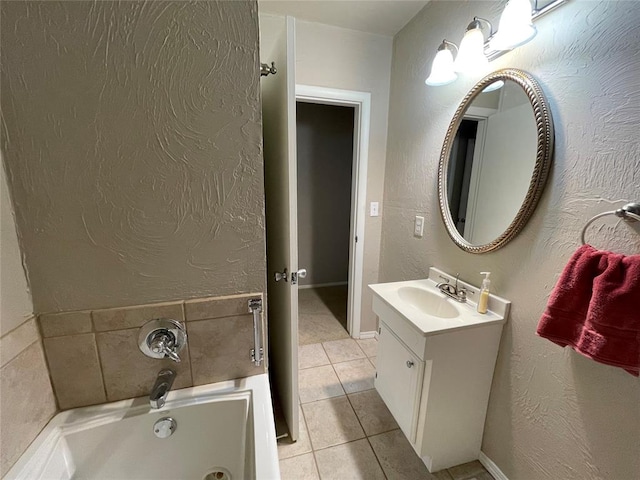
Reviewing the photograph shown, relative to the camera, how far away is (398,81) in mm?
1898

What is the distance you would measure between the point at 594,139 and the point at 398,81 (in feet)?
4.46

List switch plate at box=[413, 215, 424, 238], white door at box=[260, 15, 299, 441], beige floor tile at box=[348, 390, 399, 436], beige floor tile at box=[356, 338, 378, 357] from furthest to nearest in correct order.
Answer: beige floor tile at box=[356, 338, 378, 357], switch plate at box=[413, 215, 424, 238], beige floor tile at box=[348, 390, 399, 436], white door at box=[260, 15, 299, 441]

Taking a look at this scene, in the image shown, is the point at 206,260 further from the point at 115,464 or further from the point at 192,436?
the point at 115,464

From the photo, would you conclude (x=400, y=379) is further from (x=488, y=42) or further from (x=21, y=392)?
(x=488, y=42)

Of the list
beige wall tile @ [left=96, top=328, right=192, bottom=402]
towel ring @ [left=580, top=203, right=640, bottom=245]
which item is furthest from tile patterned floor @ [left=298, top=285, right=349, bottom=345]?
towel ring @ [left=580, top=203, right=640, bottom=245]

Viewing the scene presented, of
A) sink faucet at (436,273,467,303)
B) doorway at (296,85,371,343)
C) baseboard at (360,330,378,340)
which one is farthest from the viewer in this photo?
baseboard at (360,330,378,340)

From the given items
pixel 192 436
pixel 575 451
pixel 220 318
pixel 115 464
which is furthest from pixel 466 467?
pixel 115 464

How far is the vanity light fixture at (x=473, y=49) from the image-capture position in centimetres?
114

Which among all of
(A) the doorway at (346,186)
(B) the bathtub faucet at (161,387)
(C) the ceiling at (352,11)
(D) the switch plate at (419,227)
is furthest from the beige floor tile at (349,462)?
(C) the ceiling at (352,11)

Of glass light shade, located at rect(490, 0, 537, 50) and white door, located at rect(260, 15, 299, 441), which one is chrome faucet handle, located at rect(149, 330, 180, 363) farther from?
glass light shade, located at rect(490, 0, 537, 50)

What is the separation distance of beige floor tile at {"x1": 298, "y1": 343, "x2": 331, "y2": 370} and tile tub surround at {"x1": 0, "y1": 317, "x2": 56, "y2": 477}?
1.46 metres

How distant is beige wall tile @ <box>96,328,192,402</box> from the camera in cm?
90

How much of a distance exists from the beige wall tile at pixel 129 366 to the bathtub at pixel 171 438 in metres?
0.04

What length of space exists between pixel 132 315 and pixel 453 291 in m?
1.45
